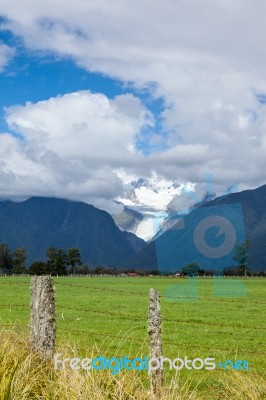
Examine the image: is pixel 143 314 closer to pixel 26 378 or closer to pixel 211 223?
pixel 211 223

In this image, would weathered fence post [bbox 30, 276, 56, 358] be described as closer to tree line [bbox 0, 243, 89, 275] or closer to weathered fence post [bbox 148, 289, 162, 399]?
weathered fence post [bbox 148, 289, 162, 399]

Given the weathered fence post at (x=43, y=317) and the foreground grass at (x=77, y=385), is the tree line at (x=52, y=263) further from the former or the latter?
the foreground grass at (x=77, y=385)

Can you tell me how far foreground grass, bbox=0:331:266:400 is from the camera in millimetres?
7625

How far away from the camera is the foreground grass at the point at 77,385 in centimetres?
762

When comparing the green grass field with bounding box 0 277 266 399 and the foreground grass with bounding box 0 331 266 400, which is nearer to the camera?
the foreground grass with bounding box 0 331 266 400

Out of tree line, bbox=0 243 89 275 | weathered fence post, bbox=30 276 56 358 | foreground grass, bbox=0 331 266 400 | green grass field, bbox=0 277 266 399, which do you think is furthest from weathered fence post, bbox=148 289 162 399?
tree line, bbox=0 243 89 275

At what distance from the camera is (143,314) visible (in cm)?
2856

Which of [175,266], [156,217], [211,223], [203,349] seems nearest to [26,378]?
[156,217]

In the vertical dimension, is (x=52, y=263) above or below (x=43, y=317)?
above

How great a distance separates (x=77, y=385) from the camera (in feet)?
25.5

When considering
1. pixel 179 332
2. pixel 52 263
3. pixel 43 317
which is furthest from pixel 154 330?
pixel 52 263

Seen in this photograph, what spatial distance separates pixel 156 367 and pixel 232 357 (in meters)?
7.70

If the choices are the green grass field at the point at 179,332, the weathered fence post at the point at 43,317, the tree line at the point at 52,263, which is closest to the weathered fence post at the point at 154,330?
the green grass field at the point at 179,332

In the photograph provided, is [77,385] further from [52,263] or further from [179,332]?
[52,263]
